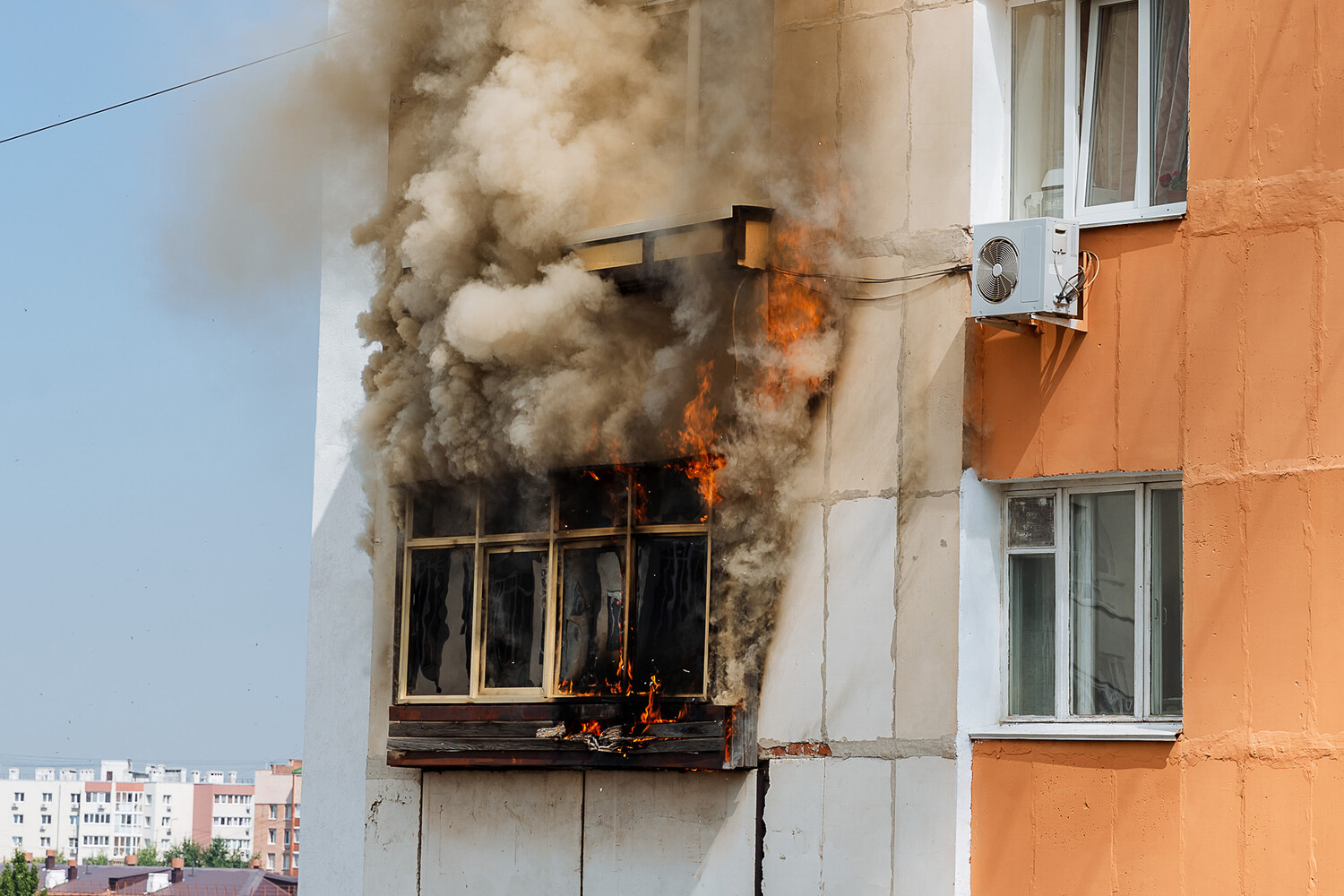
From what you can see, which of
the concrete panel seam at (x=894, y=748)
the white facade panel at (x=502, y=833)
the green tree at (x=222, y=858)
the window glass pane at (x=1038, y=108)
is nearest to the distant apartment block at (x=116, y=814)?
the green tree at (x=222, y=858)

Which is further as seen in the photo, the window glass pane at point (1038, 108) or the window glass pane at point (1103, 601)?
the window glass pane at point (1038, 108)

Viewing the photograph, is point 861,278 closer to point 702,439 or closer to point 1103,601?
point 702,439

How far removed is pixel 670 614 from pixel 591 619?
2.27ft

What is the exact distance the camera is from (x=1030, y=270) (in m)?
8.79

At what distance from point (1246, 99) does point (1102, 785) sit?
377cm

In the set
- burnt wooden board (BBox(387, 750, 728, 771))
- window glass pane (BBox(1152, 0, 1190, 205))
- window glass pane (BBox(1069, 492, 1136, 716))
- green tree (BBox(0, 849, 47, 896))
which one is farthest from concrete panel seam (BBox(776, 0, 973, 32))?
green tree (BBox(0, 849, 47, 896))

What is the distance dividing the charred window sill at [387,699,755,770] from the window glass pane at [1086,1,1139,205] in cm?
392

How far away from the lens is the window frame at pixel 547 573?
10.5 meters

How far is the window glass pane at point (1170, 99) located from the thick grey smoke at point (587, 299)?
7.07 ft

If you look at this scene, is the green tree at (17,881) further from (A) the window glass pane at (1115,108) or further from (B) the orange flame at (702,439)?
(A) the window glass pane at (1115,108)

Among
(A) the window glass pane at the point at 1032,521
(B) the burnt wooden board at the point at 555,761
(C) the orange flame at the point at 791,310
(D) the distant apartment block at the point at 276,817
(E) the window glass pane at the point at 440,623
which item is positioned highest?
(C) the orange flame at the point at 791,310

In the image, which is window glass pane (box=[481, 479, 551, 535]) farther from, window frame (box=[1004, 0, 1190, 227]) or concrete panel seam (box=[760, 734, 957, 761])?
window frame (box=[1004, 0, 1190, 227])

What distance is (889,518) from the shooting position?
9.55 metres

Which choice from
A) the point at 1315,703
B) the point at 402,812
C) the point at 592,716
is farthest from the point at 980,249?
the point at 402,812
